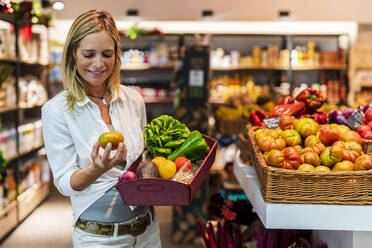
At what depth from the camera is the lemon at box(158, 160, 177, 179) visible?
1.50m

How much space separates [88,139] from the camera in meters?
1.67

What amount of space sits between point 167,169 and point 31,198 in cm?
417

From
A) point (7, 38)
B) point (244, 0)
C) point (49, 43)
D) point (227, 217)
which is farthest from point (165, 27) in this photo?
point (227, 217)

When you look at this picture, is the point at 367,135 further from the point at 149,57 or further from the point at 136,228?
the point at 149,57

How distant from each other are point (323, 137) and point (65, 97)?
1.06 metres

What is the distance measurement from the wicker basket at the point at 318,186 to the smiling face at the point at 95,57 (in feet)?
2.30

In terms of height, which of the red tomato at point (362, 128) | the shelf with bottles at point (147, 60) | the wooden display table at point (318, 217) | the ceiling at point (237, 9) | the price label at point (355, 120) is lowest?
the wooden display table at point (318, 217)

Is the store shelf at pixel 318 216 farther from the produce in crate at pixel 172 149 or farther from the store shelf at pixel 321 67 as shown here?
the store shelf at pixel 321 67

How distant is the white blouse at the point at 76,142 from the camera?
1.64m

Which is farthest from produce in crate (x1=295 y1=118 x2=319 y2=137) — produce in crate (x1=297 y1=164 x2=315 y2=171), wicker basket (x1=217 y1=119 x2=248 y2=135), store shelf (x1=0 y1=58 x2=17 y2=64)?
store shelf (x1=0 y1=58 x2=17 y2=64)

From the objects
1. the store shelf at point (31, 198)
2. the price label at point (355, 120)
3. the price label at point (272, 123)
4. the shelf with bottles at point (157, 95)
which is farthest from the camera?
the shelf with bottles at point (157, 95)

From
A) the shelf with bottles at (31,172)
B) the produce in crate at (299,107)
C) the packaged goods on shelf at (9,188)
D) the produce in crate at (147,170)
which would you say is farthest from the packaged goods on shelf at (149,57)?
the produce in crate at (147,170)

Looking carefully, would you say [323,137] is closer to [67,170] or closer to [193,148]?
[193,148]

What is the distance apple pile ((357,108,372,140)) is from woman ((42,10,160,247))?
0.94m
